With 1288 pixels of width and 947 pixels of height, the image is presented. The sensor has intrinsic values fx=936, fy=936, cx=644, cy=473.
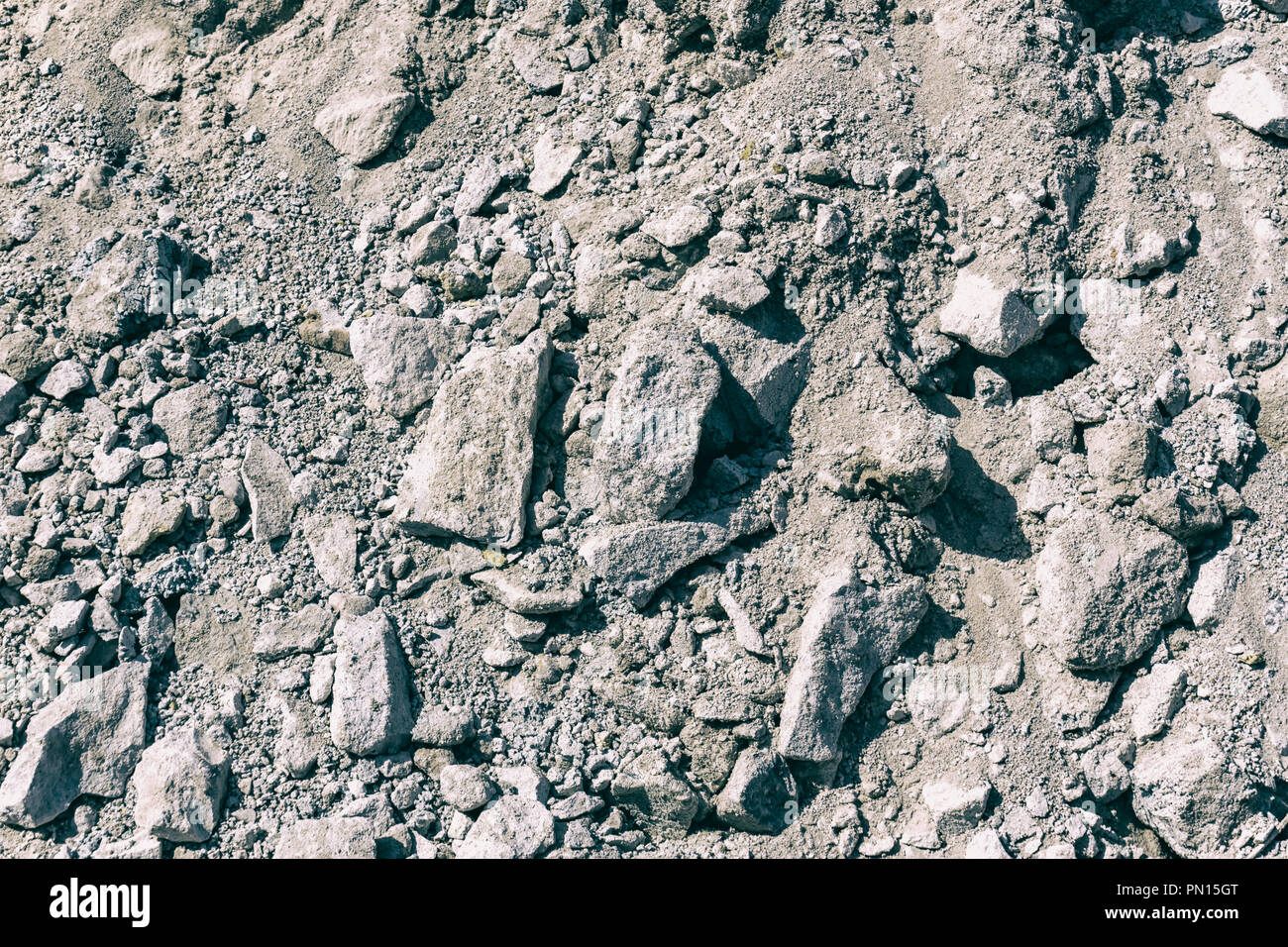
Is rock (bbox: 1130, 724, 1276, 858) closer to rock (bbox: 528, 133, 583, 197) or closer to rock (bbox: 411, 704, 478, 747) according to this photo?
rock (bbox: 411, 704, 478, 747)

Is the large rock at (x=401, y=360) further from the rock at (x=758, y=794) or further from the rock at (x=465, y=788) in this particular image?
the rock at (x=758, y=794)

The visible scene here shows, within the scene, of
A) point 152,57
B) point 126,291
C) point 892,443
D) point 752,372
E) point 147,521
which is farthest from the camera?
point 152,57

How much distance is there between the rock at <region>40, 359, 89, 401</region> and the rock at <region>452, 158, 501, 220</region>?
2250 millimetres

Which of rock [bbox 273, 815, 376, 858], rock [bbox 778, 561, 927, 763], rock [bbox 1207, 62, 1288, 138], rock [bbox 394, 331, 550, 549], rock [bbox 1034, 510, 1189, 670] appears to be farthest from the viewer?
rock [bbox 1207, 62, 1288, 138]

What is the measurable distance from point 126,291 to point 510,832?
3634 mm

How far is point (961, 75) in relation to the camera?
547 cm

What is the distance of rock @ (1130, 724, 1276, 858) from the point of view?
440 centimetres

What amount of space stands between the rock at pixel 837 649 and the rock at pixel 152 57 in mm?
5161

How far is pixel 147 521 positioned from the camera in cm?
484

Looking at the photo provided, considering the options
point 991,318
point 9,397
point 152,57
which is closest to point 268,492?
point 9,397

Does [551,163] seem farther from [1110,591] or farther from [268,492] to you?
[1110,591]

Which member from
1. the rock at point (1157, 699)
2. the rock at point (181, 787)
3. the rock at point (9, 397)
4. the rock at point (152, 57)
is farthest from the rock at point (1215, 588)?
the rock at point (152, 57)

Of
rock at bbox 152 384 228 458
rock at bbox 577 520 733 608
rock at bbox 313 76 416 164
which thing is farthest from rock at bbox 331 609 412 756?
rock at bbox 313 76 416 164
